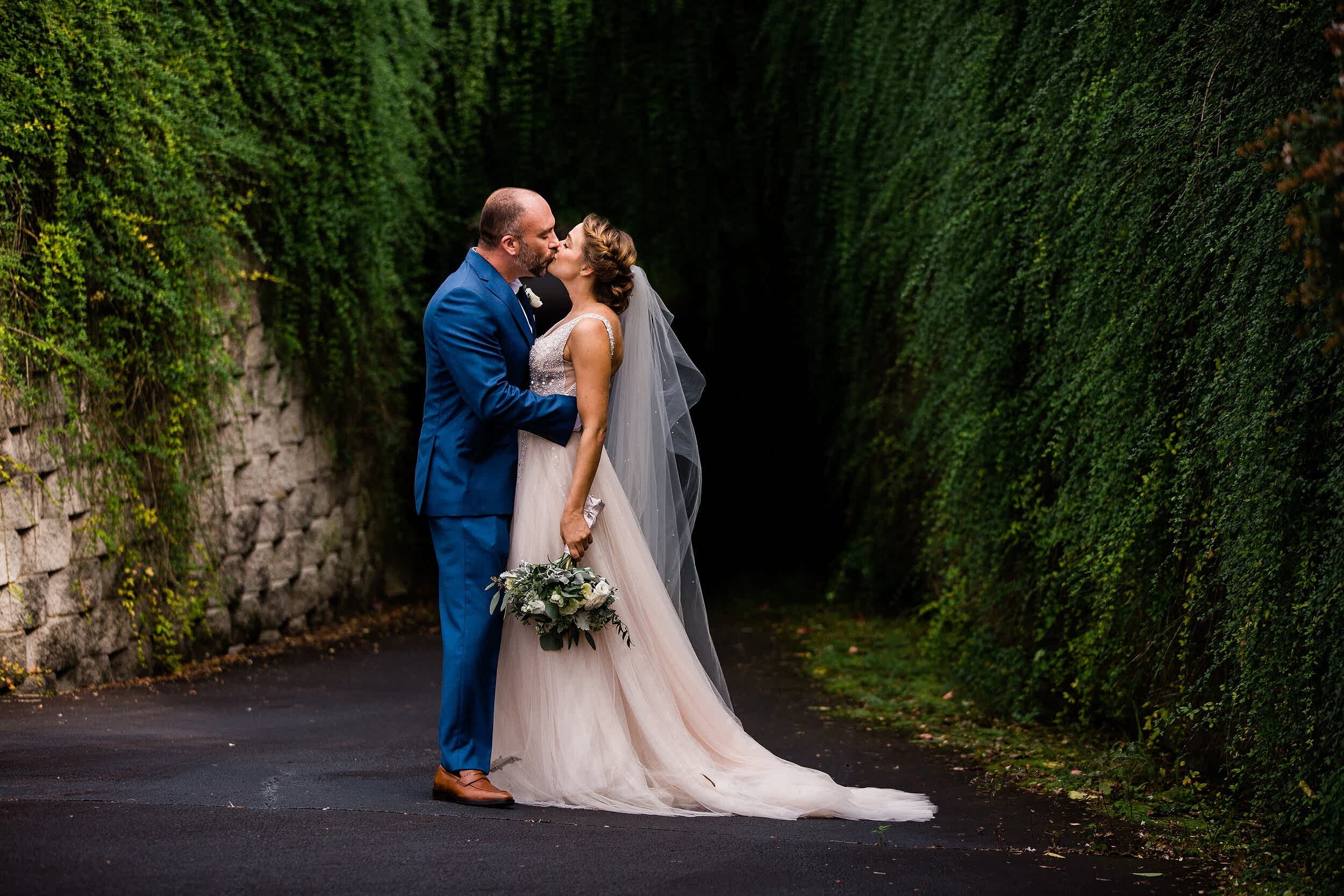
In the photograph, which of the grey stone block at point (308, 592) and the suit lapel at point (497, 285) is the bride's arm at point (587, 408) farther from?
the grey stone block at point (308, 592)

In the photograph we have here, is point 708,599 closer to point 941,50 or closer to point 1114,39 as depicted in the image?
point 941,50

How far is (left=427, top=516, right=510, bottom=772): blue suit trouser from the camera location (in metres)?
3.94

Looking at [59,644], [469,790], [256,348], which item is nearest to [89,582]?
[59,644]

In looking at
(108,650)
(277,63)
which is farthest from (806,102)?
(108,650)

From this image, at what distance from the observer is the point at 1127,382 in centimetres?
436

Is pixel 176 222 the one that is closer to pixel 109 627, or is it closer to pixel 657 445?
pixel 109 627

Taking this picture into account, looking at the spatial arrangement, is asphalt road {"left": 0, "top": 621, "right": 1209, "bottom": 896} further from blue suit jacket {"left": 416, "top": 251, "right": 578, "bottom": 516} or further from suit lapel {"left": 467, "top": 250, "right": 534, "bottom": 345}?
suit lapel {"left": 467, "top": 250, "right": 534, "bottom": 345}

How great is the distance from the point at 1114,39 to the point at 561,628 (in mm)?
2904

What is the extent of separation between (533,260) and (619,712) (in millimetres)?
1527

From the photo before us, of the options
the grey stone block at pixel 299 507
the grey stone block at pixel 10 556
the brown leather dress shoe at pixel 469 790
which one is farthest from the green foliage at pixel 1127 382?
the grey stone block at pixel 10 556

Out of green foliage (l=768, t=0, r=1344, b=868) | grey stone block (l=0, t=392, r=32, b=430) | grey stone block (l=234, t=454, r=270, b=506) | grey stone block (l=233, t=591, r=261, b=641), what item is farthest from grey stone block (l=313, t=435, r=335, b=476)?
green foliage (l=768, t=0, r=1344, b=868)

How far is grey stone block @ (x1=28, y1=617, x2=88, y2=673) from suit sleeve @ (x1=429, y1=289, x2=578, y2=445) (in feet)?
9.40

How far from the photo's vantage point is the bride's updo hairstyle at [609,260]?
418cm

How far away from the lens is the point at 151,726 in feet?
17.0
